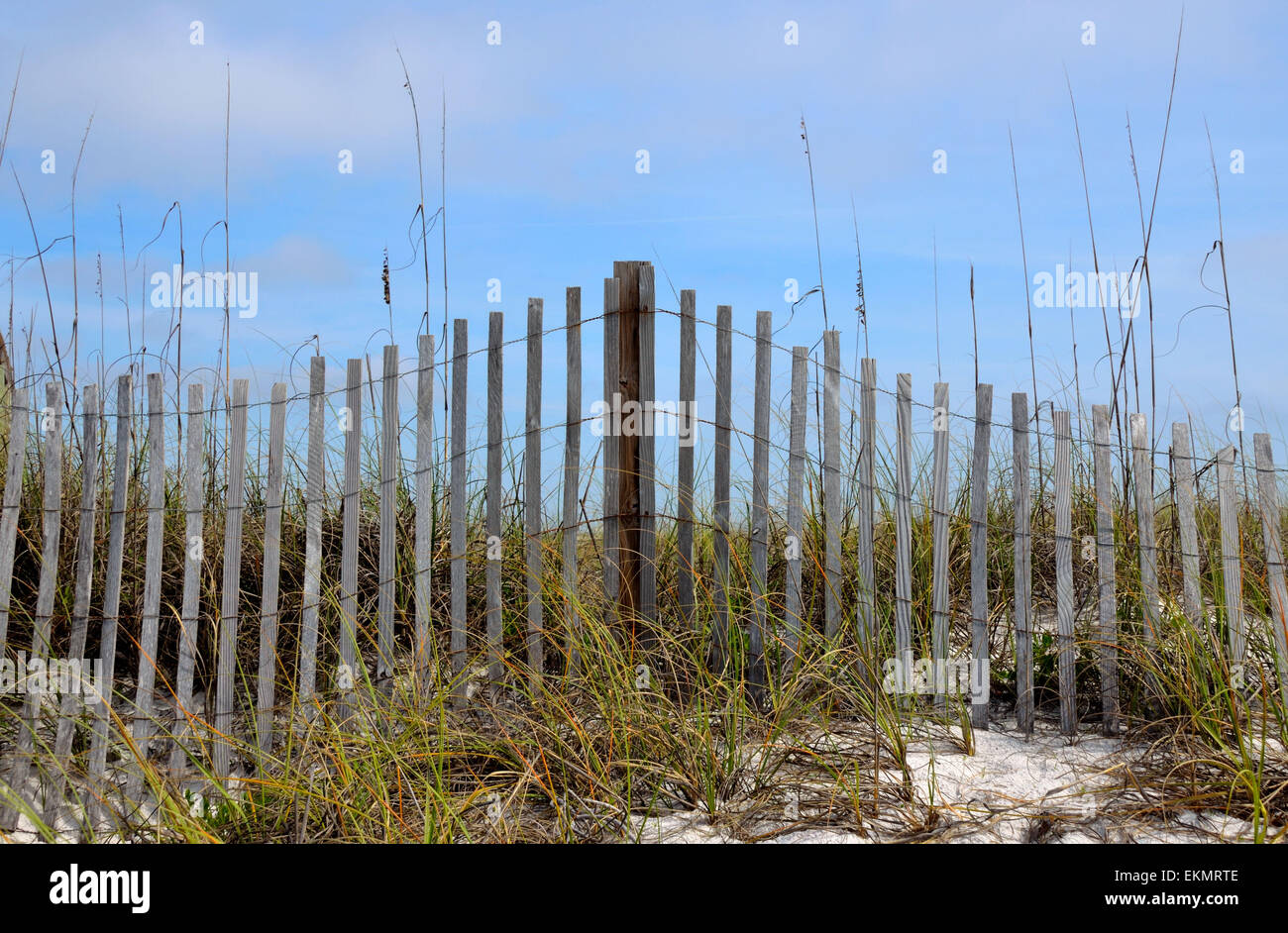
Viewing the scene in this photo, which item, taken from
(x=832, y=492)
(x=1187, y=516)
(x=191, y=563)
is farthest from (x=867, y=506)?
(x=191, y=563)

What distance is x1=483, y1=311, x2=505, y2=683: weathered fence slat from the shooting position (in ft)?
12.2

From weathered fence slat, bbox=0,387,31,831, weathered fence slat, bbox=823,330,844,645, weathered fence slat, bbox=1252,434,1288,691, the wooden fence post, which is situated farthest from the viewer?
weathered fence slat, bbox=0,387,31,831

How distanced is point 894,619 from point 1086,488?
151 centimetres

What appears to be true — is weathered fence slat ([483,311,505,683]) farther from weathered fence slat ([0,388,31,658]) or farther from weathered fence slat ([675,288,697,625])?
weathered fence slat ([0,388,31,658])

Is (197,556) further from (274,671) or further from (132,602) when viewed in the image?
(132,602)

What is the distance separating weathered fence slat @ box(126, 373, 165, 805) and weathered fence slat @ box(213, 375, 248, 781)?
77 millimetres

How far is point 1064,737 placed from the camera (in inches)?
144

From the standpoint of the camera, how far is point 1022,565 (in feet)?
12.1

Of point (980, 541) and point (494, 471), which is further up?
point (494, 471)

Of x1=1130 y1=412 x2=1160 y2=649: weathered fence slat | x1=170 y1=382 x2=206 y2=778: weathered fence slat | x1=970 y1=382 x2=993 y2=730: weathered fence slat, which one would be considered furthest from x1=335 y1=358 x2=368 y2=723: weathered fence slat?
x1=1130 y1=412 x2=1160 y2=649: weathered fence slat

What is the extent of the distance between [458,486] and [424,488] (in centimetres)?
14

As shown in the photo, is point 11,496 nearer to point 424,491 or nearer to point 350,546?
point 350,546

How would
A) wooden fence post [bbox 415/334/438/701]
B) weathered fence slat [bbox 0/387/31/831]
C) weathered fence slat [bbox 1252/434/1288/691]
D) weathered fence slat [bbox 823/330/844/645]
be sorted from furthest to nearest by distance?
weathered fence slat [bbox 0/387/31/831] → weathered fence slat [bbox 823/330/844/645] → wooden fence post [bbox 415/334/438/701] → weathered fence slat [bbox 1252/434/1288/691]
